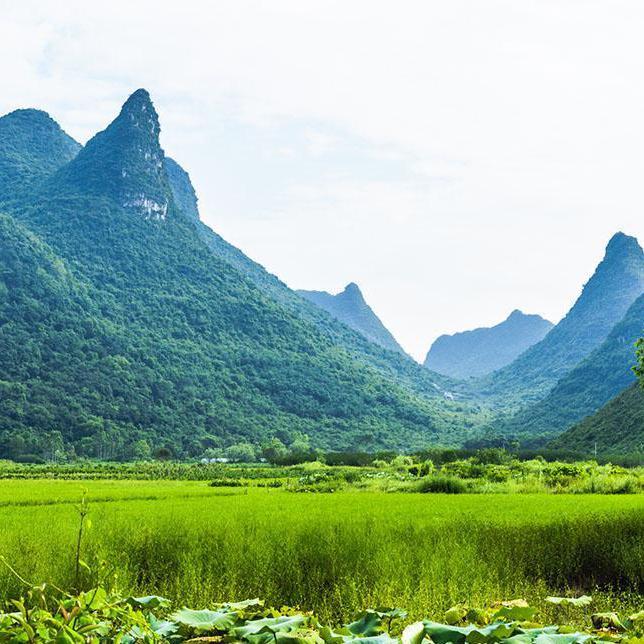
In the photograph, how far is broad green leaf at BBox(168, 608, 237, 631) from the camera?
2.95 metres

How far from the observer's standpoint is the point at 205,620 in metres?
3.11

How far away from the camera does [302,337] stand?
14150cm

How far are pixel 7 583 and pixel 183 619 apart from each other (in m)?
4.14

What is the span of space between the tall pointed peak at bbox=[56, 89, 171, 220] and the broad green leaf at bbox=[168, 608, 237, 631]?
529 ft

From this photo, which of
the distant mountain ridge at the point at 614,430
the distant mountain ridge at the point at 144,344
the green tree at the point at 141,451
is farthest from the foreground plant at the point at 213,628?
the green tree at the point at 141,451

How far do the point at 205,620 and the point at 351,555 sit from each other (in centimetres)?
507

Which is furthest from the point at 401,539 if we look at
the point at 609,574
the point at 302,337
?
the point at 302,337

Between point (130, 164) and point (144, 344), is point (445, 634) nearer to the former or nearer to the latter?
point (144, 344)

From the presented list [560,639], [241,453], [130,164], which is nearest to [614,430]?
[241,453]

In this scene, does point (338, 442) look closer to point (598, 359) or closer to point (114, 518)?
point (598, 359)

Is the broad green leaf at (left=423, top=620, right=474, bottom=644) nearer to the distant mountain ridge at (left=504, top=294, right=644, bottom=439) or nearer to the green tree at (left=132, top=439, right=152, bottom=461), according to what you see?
the green tree at (left=132, top=439, right=152, bottom=461)

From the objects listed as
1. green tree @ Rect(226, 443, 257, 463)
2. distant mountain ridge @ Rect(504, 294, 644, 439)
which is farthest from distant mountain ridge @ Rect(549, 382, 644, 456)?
green tree @ Rect(226, 443, 257, 463)

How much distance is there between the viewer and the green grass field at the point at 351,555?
6.72m

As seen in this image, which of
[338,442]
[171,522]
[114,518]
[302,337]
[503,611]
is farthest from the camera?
[302,337]
